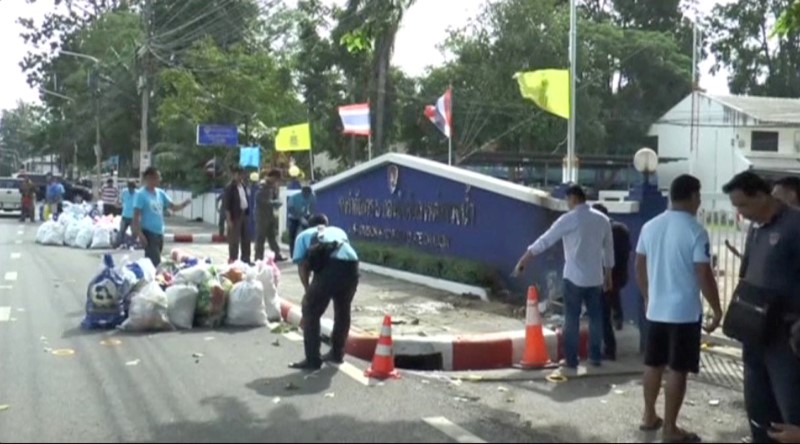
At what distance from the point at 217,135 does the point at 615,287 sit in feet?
83.2

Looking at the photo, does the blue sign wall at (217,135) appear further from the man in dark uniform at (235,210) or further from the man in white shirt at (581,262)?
the man in white shirt at (581,262)

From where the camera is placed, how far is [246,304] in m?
13.0

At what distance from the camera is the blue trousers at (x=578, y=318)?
34.0 feet

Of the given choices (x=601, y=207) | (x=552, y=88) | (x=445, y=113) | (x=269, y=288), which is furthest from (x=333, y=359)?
(x=445, y=113)

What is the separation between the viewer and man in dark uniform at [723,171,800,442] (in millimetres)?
6926

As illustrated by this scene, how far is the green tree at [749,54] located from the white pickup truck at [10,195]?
37729 mm

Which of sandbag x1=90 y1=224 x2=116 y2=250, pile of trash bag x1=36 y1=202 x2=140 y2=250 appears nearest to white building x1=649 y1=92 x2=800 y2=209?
pile of trash bag x1=36 y1=202 x2=140 y2=250

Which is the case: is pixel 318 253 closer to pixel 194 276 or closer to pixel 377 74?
pixel 194 276

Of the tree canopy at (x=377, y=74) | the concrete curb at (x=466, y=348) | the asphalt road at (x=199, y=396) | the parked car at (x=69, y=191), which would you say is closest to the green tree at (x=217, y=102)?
the tree canopy at (x=377, y=74)

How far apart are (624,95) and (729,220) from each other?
46.2m

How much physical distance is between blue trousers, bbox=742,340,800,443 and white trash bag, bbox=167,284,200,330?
23.9 ft

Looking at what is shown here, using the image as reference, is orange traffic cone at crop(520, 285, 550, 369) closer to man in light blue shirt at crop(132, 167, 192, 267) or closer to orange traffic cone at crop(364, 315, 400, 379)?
orange traffic cone at crop(364, 315, 400, 379)

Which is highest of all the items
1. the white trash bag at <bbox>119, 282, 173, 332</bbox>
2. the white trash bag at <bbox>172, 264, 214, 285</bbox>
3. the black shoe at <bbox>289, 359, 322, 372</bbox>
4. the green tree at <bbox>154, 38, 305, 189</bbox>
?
the green tree at <bbox>154, 38, 305, 189</bbox>

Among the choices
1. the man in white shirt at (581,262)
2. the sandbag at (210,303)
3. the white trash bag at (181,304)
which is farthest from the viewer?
the sandbag at (210,303)
